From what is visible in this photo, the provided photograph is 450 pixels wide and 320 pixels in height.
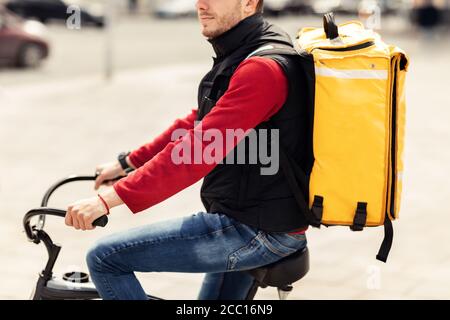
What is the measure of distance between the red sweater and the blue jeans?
0.18m

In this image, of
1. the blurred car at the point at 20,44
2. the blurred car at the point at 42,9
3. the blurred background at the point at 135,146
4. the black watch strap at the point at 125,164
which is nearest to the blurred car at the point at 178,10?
the blurred car at the point at 42,9

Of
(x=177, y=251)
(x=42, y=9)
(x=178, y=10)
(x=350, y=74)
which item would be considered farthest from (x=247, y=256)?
(x=178, y=10)

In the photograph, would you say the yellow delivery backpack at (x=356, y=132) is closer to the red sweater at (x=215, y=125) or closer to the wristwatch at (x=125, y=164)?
the red sweater at (x=215, y=125)

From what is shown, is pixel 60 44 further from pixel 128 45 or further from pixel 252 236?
pixel 252 236

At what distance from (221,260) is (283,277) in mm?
238

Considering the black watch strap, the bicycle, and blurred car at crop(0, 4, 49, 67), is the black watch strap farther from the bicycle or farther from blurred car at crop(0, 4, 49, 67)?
blurred car at crop(0, 4, 49, 67)

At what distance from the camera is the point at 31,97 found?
14.2 metres

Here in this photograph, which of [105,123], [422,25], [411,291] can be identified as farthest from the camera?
[422,25]

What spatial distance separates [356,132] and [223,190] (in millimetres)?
510

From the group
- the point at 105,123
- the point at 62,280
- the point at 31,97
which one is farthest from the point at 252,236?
the point at 31,97

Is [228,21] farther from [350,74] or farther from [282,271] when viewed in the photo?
[282,271]

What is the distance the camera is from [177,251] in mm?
3133

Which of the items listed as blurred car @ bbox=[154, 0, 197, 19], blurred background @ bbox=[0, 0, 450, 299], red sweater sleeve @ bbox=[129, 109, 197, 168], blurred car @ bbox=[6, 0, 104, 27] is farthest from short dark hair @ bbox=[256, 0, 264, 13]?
blurred car @ bbox=[154, 0, 197, 19]
